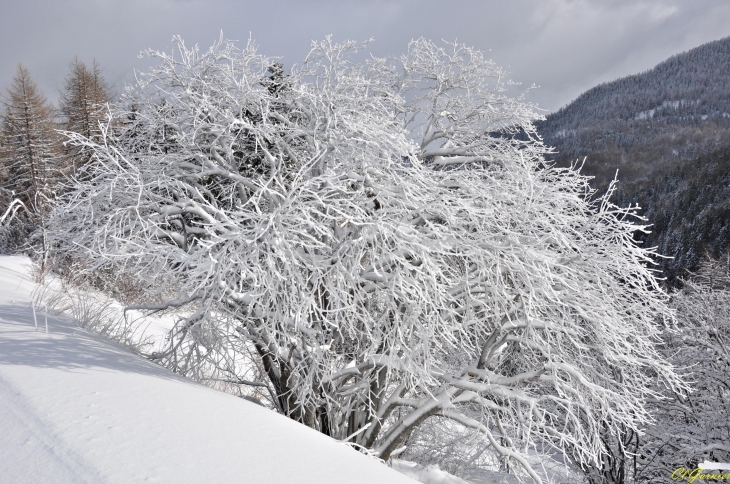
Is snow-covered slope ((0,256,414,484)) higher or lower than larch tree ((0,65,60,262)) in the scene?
lower

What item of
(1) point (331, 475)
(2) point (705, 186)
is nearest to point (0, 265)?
(1) point (331, 475)

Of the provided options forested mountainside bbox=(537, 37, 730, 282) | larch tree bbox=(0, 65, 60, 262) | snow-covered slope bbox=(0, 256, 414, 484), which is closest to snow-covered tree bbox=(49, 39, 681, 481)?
snow-covered slope bbox=(0, 256, 414, 484)

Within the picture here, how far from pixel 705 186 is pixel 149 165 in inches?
4489

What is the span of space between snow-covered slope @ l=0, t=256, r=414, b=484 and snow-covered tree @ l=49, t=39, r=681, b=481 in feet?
4.05

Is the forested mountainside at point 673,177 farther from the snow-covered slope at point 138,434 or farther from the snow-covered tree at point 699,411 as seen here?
the snow-covered slope at point 138,434

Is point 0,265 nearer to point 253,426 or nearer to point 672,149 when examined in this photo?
point 253,426

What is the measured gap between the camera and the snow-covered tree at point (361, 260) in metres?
5.90

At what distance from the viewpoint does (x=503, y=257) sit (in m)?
6.57

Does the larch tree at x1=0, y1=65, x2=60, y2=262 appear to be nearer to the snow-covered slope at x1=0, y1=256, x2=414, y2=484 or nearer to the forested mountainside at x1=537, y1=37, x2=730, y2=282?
the snow-covered slope at x1=0, y1=256, x2=414, y2=484

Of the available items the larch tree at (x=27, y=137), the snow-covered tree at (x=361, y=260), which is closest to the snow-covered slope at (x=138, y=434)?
the snow-covered tree at (x=361, y=260)

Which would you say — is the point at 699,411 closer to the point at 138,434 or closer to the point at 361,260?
the point at 361,260

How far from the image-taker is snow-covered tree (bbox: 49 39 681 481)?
5.90 m

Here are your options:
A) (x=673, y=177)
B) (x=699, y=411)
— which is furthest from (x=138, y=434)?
(x=673, y=177)

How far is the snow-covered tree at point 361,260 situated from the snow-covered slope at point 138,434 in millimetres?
1234
